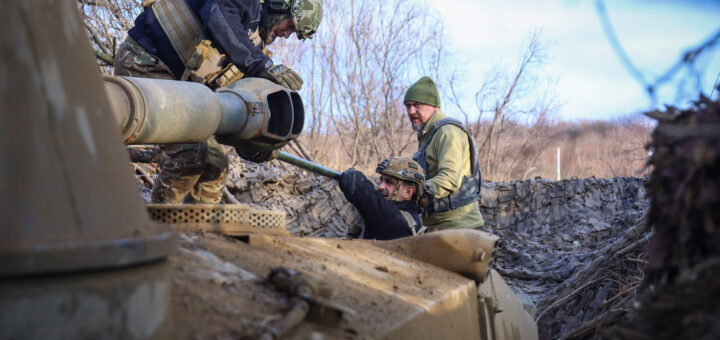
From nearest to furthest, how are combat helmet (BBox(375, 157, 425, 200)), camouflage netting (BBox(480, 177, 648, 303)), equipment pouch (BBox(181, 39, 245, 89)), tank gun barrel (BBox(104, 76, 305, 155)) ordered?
tank gun barrel (BBox(104, 76, 305, 155)), equipment pouch (BBox(181, 39, 245, 89)), combat helmet (BBox(375, 157, 425, 200)), camouflage netting (BBox(480, 177, 648, 303))

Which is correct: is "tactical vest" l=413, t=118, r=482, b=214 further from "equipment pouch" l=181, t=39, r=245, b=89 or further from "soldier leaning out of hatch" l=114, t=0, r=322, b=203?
Answer: "equipment pouch" l=181, t=39, r=245, b=89

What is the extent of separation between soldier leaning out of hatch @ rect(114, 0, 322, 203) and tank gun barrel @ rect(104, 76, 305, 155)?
43 centimetres

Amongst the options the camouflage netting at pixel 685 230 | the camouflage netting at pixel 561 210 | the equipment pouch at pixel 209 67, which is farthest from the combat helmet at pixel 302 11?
the camouflage netting at pixel 561 210

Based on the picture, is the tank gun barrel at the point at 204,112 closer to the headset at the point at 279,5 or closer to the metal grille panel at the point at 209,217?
the metal grille panel at the point at 209,217

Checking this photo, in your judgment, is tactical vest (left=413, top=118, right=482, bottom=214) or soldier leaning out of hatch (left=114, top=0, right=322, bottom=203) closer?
soldier leaning out of hatch (left=114, top=0, right=322, bottom=203)

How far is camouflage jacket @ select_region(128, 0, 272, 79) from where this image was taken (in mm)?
4305

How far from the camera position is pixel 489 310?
3533mm

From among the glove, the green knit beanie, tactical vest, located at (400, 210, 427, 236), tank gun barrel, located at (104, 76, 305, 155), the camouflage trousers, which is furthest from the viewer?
the green knit beanie

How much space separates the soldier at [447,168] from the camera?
17.7 ft

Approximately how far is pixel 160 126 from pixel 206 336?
4.54ft

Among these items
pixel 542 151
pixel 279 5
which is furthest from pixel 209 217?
pixel 542 151

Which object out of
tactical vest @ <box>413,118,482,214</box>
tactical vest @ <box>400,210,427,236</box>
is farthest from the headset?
tactical vest @ <box>400,210,427,236</box>

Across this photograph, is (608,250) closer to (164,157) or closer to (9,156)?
(164,157)

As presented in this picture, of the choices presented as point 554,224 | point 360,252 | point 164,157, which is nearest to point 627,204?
point 554,224
